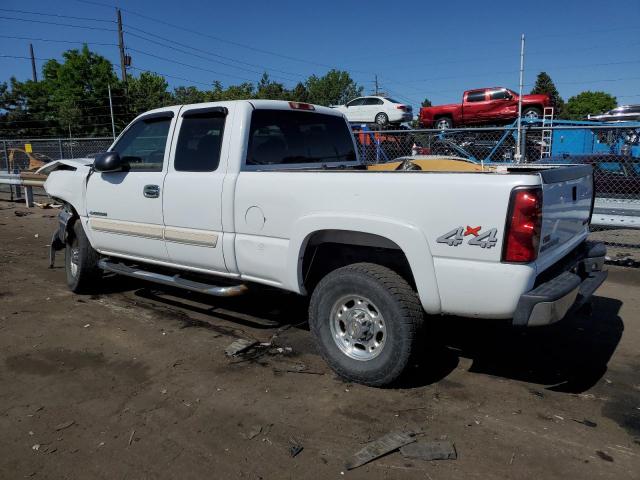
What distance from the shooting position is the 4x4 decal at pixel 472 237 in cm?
295

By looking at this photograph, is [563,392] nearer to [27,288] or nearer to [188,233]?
[188,233]

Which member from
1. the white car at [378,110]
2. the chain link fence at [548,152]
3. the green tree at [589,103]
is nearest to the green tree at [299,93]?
the green tree at [589,103]

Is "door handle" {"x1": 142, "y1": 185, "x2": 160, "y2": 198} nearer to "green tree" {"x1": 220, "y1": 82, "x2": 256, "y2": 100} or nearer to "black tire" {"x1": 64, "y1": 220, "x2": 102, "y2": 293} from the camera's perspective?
"black tire" {"x1": 64, "y1": 220, "x2": 102, "y2": 293}

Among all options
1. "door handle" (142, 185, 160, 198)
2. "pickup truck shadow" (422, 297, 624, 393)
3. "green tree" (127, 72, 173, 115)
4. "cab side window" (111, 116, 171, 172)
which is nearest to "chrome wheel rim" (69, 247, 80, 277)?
"cab side window" (111, 116, 171, 172)

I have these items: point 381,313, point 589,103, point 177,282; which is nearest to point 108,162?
point 177,282

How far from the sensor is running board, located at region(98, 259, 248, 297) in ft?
14.1

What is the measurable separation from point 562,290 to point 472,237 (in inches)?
24.9

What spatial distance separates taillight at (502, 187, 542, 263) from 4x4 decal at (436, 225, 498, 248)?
0.07 m

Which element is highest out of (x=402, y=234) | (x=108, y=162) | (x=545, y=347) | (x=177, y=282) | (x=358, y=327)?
(x=108, y=162)

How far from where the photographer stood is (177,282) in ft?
15.4

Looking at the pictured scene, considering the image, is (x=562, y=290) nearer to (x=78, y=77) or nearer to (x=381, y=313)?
(x=381, y=313)

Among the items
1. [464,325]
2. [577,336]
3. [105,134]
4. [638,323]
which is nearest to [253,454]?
[464,325]

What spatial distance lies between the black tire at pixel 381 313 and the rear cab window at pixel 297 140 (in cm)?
130

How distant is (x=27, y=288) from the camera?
628 centimetres
